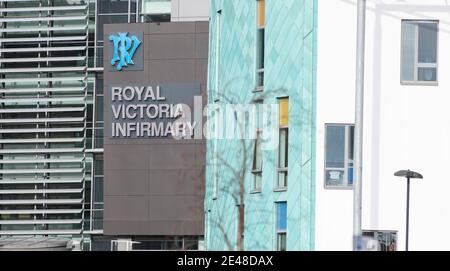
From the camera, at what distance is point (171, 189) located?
6962 centimetres

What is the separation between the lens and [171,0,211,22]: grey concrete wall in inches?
2827

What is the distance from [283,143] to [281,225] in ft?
7.10

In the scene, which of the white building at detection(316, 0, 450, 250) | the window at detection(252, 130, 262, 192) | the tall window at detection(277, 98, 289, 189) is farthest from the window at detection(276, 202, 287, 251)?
the white building at detection(316, 0, 450, 250)

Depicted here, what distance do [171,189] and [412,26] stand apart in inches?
1555

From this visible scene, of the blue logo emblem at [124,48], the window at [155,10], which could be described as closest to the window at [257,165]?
the blue logo emblem at [124,48]

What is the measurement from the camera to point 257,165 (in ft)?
115

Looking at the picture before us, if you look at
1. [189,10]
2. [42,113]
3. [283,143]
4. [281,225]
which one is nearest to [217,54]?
[283,143]

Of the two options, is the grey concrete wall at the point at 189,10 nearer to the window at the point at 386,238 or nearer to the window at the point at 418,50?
the window at the point at 418,50

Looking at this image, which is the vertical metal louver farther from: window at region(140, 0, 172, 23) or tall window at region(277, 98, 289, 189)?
tall window at region(277, 98, 289, 189)

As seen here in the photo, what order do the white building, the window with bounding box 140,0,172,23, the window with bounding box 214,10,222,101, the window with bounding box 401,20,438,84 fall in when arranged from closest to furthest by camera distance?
1. the white building
2. the window with bounding box 401,20,438,84
3. the window with bounding box 214,10,222,101
4. the window with bounding box 140,0,172,23

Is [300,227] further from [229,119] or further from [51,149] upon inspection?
[51,149]

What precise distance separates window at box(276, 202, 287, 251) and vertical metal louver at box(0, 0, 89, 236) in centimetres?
3823

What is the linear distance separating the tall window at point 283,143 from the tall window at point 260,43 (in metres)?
2.36
